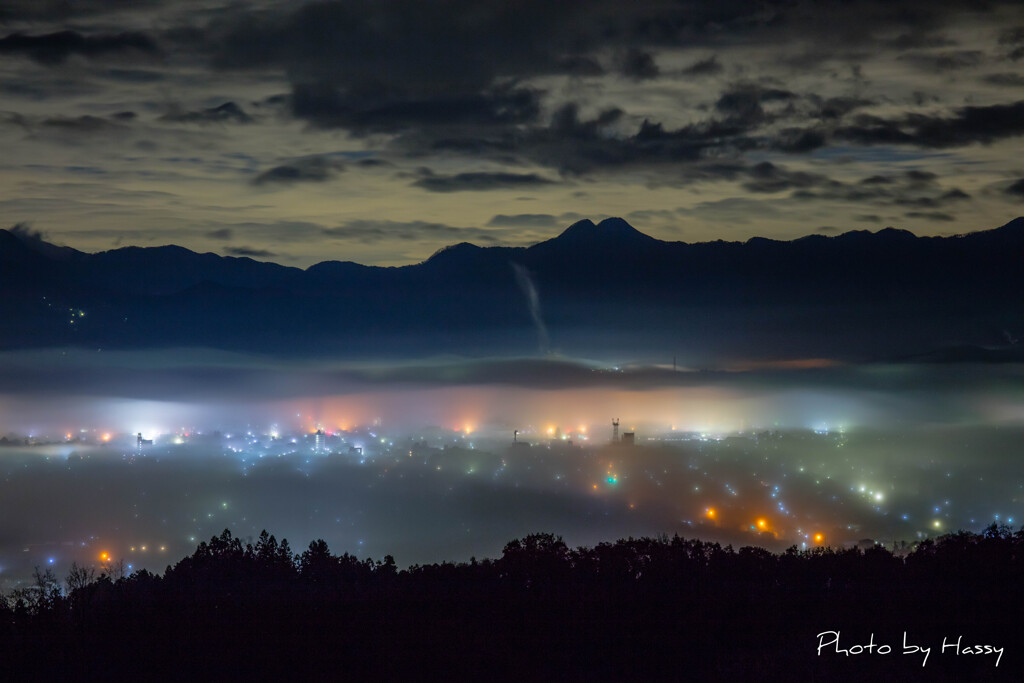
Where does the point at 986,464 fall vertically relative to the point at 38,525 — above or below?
above

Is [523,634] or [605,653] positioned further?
[523,634]

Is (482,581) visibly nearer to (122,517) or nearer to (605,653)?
(605,653)

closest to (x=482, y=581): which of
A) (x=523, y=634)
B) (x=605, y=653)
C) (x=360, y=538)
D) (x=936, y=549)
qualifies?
(x=523, y=634)

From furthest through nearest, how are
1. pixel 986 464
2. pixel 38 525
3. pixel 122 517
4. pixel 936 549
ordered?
1. pixel 986 464
2. pixel 122 517
3. pixel 38 525
4. pixel 936 549

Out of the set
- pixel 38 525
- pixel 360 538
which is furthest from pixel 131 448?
pixel 360 538

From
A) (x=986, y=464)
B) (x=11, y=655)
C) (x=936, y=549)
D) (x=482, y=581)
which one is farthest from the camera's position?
(x=986, y=464)

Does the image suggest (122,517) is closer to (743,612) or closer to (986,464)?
(743,612)
